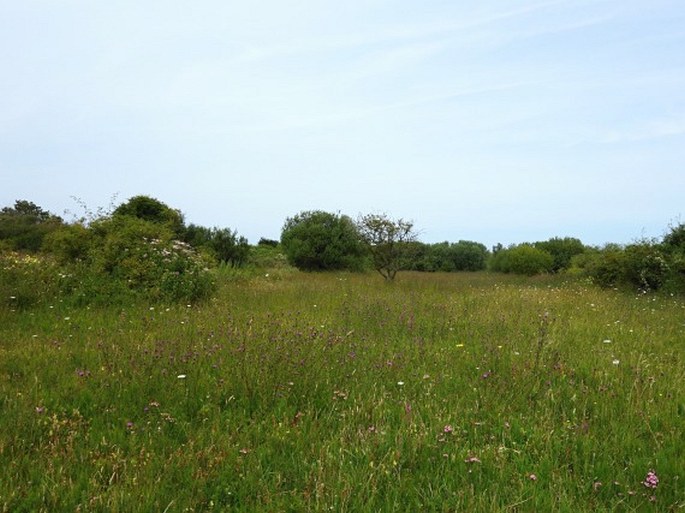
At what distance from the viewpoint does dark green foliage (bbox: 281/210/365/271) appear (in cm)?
2886

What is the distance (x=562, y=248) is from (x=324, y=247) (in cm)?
2349

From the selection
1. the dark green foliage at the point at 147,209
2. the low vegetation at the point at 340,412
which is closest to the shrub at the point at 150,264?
the low vegetation at the point at 340,412

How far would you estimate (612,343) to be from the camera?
21.5 ft

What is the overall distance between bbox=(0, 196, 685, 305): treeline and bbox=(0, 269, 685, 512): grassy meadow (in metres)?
3.84

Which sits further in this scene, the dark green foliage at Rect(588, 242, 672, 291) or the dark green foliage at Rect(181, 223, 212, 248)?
the dark green foliage at Rect(181, 223, 212, 248)

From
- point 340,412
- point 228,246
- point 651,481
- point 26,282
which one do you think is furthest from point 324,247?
point 651,481

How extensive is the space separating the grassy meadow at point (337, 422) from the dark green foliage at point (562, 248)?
36035 mm

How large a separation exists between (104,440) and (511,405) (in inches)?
126

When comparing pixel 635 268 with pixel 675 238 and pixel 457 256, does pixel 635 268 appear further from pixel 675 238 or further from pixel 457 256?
pixel 457 256

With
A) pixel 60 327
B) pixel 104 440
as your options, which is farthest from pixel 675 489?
pixel 60 327

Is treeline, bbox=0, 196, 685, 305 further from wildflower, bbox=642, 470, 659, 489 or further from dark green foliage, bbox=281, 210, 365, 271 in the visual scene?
wildflower, bbox=642, 470, 659, 489

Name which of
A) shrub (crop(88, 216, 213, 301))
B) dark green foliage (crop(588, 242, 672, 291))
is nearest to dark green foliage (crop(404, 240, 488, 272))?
dark green foliage (crop(588, 242, 672, 291))

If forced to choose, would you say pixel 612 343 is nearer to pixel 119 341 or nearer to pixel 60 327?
pixel 119 341

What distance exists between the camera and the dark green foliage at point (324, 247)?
94.7ft
